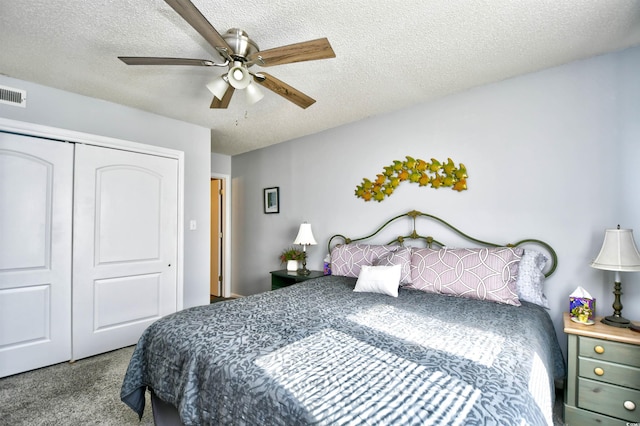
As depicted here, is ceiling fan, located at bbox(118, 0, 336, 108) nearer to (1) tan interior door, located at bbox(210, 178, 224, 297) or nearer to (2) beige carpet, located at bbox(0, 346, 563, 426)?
(2) beige carpet, located at bbox(0, 346, 563, 426)

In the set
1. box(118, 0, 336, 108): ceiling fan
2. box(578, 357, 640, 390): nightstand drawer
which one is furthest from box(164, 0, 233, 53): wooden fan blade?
box(578, 357, 640, 390): nightstand drawer

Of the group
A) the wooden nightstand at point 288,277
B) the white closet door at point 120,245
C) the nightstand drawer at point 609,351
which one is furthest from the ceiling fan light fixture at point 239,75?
the nightstand drawer at point 609,351

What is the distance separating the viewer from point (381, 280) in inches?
92.8

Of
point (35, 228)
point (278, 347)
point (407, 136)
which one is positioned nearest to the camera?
point (278, 347)

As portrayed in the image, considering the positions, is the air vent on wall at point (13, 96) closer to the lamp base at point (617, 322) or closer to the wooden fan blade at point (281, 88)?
the wooden fan blade at point (281, 88)

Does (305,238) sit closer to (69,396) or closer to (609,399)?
(69,396)

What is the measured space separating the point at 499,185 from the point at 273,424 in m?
2.45

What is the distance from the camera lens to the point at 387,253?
2.84 meters

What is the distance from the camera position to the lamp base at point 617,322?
179cm

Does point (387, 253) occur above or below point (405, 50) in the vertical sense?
below

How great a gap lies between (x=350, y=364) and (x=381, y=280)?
1.29 m

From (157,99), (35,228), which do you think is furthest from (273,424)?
(157,99)

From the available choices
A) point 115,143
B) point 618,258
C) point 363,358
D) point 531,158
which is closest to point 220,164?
point 115,143

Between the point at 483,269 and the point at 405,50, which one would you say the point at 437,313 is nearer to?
the point at 483,269
